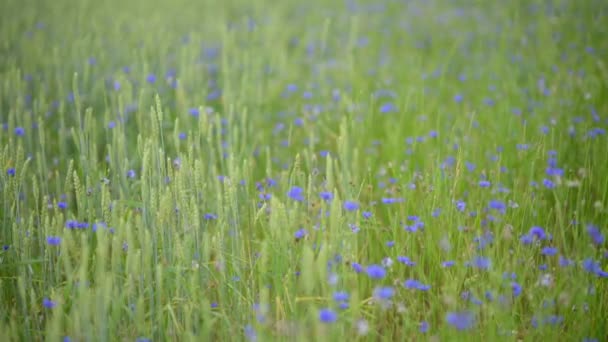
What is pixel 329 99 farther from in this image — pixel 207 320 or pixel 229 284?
pixel 207 320

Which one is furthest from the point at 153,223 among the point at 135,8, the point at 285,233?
the point at 135,8

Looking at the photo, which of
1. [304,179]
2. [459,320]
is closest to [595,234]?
[459,320]

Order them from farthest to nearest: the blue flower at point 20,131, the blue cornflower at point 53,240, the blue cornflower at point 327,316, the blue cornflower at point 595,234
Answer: the blue flower at point 20,131
the blue cornflower at point 595,234
the blue cornflower at point 53,240
the blue cornflower at point 327,316

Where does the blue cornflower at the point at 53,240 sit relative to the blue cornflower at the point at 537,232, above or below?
above

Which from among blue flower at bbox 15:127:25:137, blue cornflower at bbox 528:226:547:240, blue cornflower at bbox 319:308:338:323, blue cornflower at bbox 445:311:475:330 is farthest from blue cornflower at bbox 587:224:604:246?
blue flower at bbox 15:127:25:137

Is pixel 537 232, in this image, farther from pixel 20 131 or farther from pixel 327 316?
pixel 20 131

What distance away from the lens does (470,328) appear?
67.7 inches

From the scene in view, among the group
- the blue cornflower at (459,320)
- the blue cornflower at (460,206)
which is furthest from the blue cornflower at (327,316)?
the blue cornflower at (460,206)

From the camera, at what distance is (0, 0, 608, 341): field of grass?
1850 mm

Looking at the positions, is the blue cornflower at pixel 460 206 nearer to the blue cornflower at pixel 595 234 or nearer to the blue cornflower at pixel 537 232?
the blue cornflower at pixel 537 232

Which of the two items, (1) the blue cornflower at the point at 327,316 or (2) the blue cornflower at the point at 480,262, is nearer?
(1) the blue cornflower at the point at 327,316

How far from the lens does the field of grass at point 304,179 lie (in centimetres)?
185

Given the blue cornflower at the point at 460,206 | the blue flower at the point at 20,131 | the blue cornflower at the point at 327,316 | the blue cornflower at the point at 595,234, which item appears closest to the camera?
the blue cornflower at the point at 327,316

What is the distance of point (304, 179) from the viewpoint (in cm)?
236
